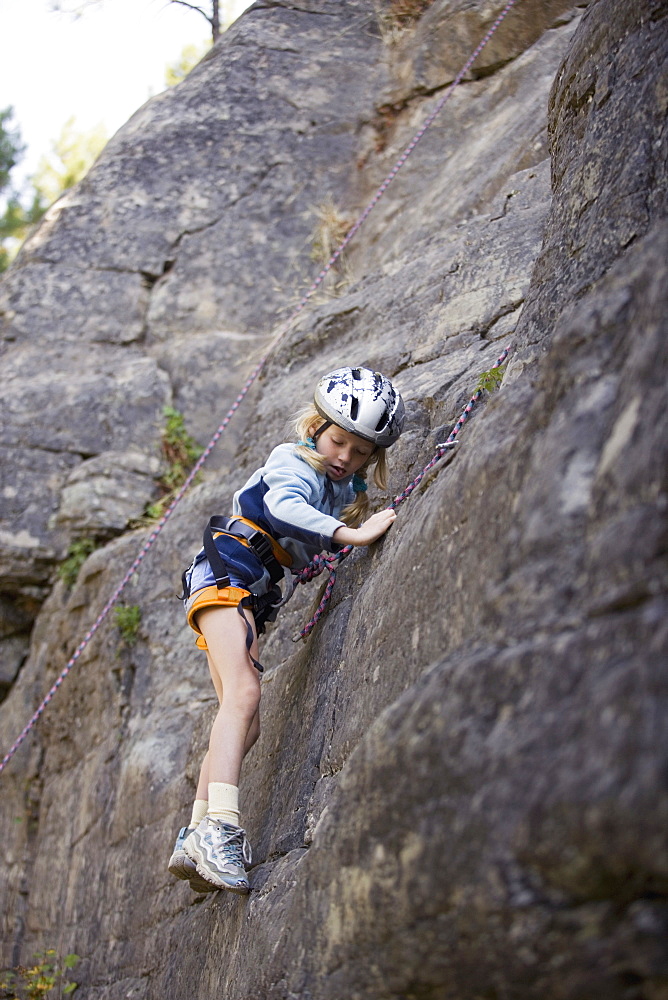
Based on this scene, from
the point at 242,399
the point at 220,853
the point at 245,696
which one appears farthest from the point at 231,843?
the point at 242,399

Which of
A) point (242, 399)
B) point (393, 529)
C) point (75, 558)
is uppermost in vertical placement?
point (393, 529)

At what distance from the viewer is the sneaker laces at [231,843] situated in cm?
376

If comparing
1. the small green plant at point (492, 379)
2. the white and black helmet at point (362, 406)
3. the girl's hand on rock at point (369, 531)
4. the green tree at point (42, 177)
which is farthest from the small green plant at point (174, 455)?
the green tree at point (42, 177)

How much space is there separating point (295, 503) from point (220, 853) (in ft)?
4.43

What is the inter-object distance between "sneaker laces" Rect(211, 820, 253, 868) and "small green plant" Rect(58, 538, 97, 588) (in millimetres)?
4143

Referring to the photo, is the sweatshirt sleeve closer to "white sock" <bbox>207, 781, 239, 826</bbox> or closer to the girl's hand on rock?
the girl's hand on rock

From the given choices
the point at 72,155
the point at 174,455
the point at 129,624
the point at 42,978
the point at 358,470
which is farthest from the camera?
the point at 72,155

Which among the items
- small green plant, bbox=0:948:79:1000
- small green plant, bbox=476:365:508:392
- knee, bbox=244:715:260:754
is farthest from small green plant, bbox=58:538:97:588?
small green plant, bbox=476:365:508:392

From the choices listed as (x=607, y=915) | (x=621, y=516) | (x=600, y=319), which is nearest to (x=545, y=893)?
(x=607, y=915)

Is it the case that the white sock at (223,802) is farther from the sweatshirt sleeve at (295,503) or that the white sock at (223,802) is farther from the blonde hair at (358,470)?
the blonde hair at (358,470)

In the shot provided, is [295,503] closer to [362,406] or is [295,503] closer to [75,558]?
[362,406]

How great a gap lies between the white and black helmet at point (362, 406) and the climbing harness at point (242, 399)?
663mm

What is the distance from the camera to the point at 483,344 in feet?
17.7

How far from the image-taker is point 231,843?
3.80m
